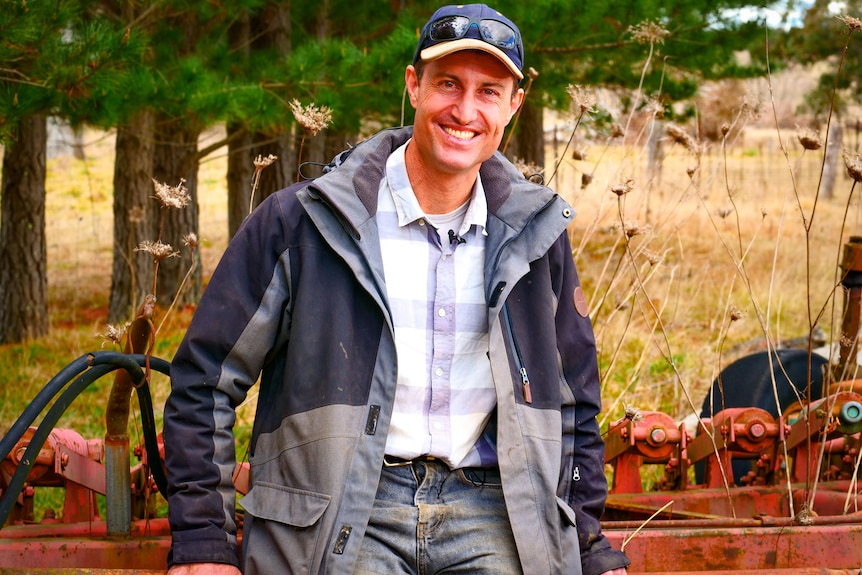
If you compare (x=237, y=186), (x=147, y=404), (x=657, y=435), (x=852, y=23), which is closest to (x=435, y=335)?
(x=147, y=404)

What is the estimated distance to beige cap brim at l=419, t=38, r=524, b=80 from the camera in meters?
2.34

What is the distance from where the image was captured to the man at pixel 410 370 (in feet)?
Result: 7.12

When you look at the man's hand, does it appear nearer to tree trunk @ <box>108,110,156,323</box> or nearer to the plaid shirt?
the plaid shirt

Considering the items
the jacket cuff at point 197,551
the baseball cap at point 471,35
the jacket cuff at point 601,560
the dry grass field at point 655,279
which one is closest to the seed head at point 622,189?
the dry grass field at point 655,279

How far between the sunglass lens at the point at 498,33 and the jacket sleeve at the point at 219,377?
0.65 m

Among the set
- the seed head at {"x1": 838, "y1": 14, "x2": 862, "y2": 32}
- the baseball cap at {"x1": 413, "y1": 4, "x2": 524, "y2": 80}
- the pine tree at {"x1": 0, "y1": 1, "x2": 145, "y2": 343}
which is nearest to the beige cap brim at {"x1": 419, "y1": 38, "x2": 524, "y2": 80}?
the baseball cap at {"x1": 413, "y1": 4, "x2": 524, "y2": 80}

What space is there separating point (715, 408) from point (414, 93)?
2.71m

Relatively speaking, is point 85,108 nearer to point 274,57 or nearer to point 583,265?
point 274,57

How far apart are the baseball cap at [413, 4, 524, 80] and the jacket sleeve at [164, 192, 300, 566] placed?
560mm

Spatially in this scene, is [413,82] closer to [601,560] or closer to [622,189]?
[622,189]

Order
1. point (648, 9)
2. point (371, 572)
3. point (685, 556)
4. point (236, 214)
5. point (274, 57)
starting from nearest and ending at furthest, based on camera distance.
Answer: point (371, 572)
point (685, 556)
point (648, 9)
point (274, 57)
point (236, 214)

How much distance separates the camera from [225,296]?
2199 mm

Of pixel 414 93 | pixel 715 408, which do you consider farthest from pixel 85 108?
pixel 715 408

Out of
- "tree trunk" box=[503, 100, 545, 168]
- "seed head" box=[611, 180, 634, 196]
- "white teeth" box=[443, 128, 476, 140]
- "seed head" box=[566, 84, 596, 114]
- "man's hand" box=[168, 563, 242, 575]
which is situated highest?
"tree trunk" box=[503, 100, 545, 168]
